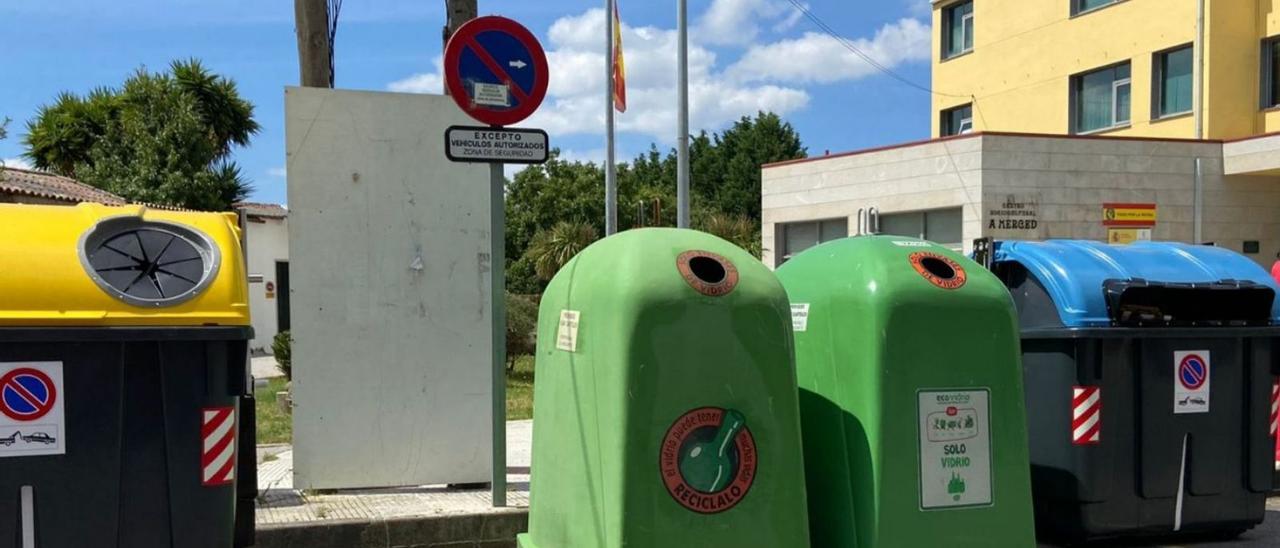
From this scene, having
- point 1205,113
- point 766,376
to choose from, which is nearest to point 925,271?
point 766,376

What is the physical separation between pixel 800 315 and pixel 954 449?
2.77 ft

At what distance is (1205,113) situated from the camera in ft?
65.1

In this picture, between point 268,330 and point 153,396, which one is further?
point 268,330

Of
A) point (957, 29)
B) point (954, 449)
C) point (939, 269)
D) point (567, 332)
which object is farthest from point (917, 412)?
point (957, 29)

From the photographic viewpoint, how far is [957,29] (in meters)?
26.8

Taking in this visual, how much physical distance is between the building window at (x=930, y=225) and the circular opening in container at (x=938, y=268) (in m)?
13.7

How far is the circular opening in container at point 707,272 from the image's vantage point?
147 inches

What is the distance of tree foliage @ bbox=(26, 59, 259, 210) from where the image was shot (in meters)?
21.7

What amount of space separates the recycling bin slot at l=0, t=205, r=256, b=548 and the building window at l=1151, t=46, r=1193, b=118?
813 inches

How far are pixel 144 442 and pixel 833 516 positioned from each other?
8.77 ft

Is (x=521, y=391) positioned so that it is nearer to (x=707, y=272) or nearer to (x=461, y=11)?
(x=461, y=11)

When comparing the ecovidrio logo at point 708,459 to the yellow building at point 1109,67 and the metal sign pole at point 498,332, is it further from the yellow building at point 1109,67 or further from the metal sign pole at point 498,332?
the yellow building at point 1109,67

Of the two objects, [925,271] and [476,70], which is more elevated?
[476,70]

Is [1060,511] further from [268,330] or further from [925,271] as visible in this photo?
[268,330]
